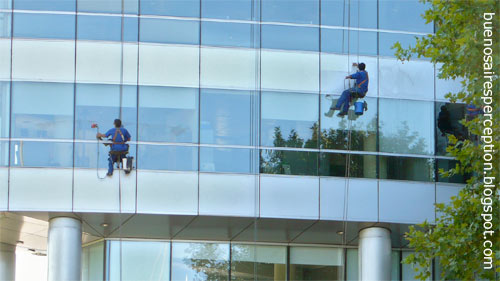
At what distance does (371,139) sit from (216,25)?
4.75m

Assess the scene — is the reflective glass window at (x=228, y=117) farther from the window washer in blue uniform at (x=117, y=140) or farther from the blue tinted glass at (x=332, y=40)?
the blue tinted glass at (x=332, y=40)


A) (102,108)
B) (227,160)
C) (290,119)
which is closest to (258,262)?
(227,160)

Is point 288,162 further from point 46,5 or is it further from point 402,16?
point 46,5

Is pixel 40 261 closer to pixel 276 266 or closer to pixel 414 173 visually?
pixel 276 266

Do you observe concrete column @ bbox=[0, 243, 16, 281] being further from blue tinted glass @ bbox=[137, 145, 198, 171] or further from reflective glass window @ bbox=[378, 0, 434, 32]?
reflective glass window @ bbox=[378, 0, 434, 32]

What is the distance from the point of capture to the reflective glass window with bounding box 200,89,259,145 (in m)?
23.9

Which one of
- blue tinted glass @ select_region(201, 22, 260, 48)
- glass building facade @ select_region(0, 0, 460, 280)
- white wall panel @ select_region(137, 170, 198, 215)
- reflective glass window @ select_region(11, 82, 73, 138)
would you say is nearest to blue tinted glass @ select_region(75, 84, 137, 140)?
glass building facade @ select_region(0, 0, 460, 280)

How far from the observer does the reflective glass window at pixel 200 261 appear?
25.7 m

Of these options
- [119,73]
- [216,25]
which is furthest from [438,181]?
[119,73]

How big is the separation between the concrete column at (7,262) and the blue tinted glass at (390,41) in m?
11.6

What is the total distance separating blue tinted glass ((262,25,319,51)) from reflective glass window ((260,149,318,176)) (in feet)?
8.61

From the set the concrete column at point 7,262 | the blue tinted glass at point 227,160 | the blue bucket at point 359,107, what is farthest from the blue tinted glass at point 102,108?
the concrete column at point 7,262

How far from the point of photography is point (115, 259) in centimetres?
2583

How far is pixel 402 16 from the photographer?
81.7 ft
